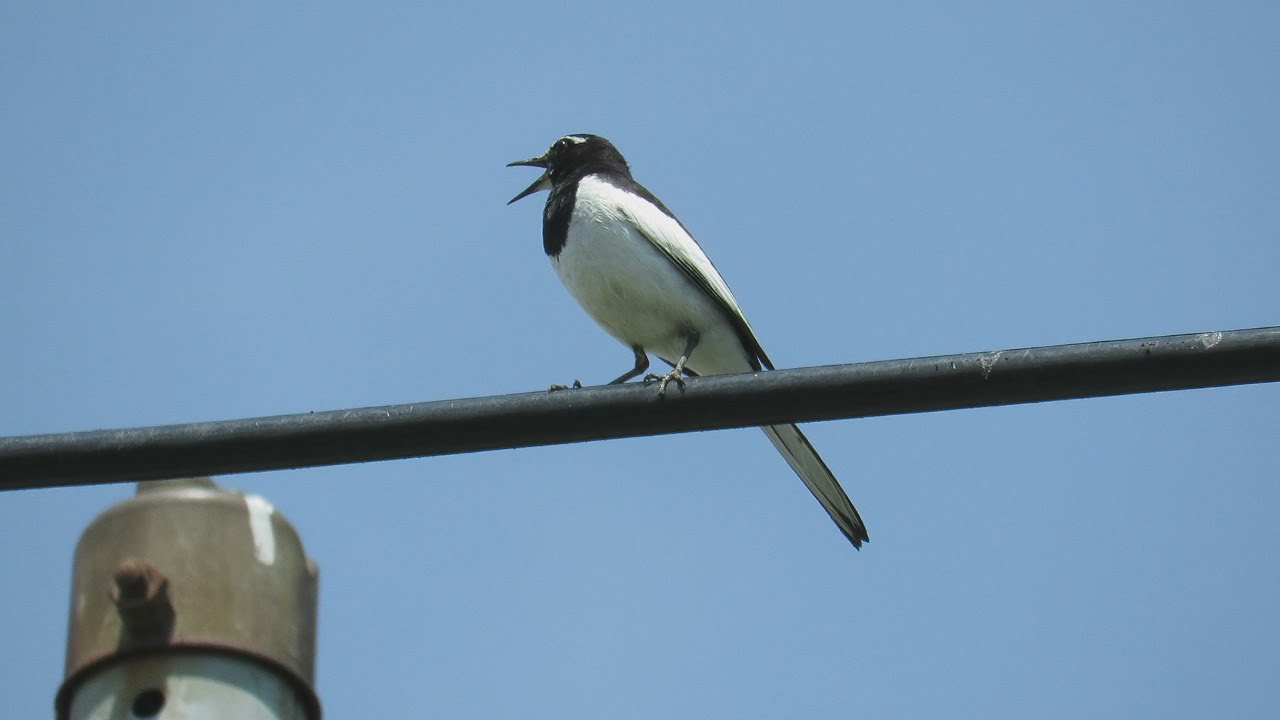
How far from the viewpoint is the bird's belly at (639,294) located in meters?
7.47

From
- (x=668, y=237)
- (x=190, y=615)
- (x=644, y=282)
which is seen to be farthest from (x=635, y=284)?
(x=190, y=615)

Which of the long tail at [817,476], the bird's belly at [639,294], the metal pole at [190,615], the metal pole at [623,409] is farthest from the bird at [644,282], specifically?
the metal pole at [190,615]

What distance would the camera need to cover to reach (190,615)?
3.32m

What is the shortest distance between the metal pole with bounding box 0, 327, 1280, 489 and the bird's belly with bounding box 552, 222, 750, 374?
3.39m

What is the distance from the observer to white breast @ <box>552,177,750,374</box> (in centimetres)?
748

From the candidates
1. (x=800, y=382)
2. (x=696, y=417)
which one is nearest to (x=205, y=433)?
(x=696, y=417)

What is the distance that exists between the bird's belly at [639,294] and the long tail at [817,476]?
89 cm

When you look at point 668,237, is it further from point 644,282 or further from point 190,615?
point 190,615

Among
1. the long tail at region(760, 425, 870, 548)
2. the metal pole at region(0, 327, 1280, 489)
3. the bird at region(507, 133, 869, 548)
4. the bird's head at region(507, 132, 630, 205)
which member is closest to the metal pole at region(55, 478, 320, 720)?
the metal pole at region(0, 327, 1280, 489)

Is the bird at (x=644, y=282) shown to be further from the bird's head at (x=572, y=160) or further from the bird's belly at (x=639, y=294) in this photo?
the bird's head at (x=572, y=160)

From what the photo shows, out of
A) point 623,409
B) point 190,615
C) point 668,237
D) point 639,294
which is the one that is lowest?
point 190,615

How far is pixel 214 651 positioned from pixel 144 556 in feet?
0.88

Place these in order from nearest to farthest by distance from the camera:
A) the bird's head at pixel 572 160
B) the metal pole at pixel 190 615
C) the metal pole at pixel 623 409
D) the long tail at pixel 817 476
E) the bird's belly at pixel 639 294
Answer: the metal pole at pixel 190 615
the metal pole at pixel 623 409
the long tail at pixel 817 476
the bird's belly at pixel 639 294
the bird's head at pixel 572 160

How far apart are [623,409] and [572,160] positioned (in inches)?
198
